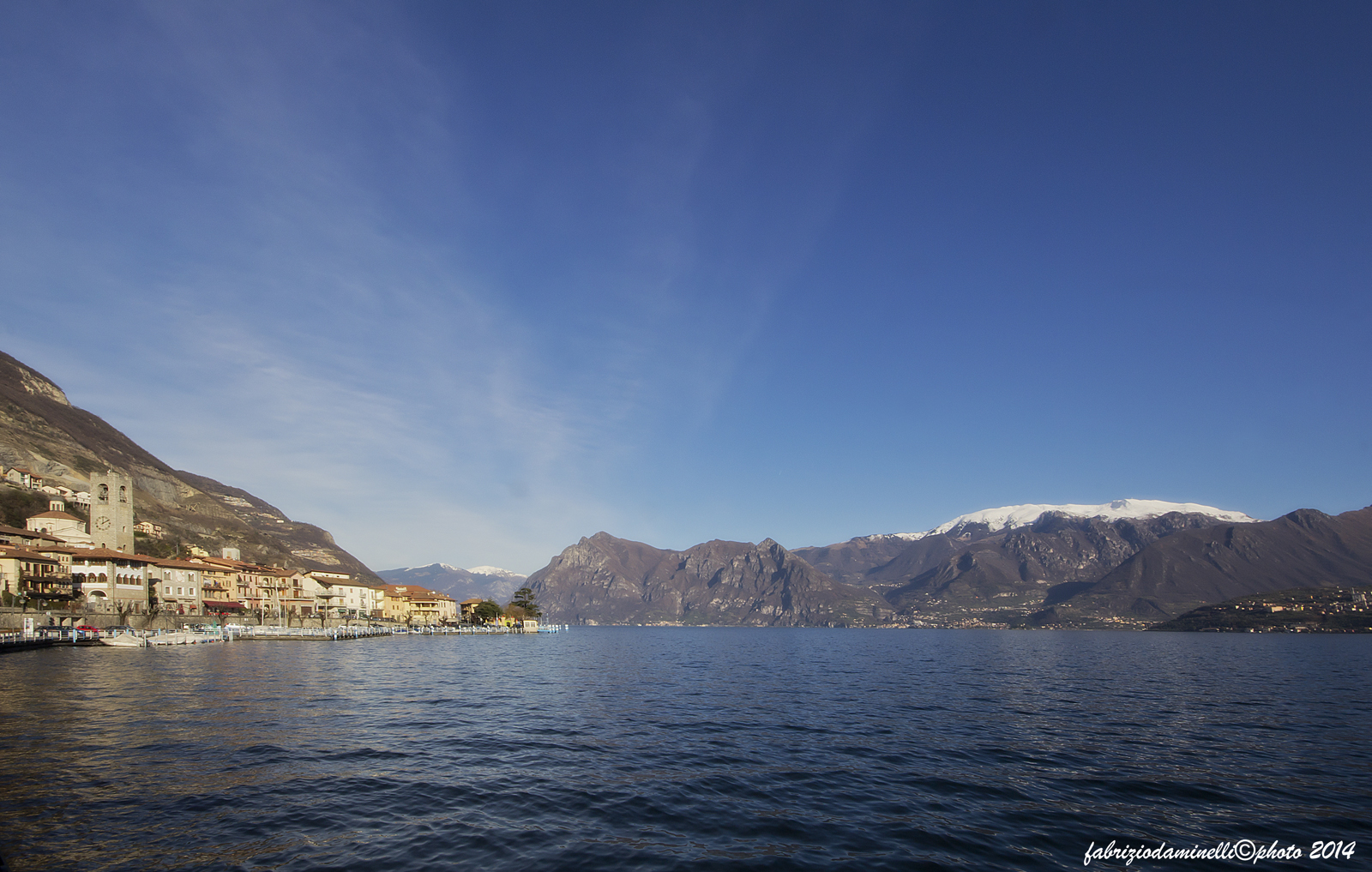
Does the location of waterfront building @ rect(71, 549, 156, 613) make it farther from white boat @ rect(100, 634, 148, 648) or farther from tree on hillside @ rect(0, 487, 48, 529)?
tree on hillside @ rect(0, 487, 48, 529)

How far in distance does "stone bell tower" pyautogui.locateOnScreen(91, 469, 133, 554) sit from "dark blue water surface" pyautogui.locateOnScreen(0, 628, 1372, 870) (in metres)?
107

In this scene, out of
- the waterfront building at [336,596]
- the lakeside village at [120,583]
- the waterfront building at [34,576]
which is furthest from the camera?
the waterfront building at [336,596]

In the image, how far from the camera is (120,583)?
383 feet

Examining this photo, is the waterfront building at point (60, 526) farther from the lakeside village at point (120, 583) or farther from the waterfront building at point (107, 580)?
the waterfront building at point (107, 580)

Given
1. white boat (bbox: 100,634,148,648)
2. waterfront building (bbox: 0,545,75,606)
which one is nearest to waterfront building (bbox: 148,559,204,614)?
waterfront building (bbox: 0,545,75,606)

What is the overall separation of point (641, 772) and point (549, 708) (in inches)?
778

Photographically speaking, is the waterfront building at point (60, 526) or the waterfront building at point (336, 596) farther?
the waterfront building at point (336, 596)

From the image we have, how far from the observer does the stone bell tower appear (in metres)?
135

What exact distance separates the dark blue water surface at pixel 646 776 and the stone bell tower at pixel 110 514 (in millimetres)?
106737

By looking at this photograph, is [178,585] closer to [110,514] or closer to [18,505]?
[110,514]

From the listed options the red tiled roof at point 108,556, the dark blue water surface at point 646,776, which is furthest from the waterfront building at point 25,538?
the dark blue water surface at point 646,776

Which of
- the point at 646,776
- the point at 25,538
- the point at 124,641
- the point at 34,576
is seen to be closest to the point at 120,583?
the point at 34,576

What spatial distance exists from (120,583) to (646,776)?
5356 inches

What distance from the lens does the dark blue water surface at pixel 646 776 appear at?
1741 centimetres
